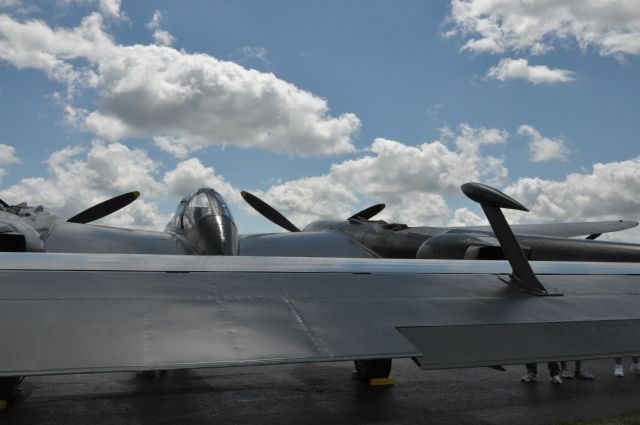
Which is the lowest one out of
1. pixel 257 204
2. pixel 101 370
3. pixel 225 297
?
pixel 101 370

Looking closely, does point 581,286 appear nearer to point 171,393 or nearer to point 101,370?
point 101,370

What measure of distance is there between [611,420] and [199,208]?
32.1 feet

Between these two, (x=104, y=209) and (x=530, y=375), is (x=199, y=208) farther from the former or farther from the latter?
(x=530, y=375)

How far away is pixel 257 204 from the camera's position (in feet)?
71.6

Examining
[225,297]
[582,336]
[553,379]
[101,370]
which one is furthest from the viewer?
[553,379]

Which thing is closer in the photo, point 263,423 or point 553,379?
point 263,423

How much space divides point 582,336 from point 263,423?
13.9 ft

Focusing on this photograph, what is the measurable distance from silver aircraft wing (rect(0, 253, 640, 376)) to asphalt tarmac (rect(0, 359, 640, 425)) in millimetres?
2852

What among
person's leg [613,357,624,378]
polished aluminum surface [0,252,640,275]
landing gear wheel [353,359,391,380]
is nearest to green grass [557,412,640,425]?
polished aluminum surface [0,252,640,275]

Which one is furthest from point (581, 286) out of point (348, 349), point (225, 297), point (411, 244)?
point (411, 244)

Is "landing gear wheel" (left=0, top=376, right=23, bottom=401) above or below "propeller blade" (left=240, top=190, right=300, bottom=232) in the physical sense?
below

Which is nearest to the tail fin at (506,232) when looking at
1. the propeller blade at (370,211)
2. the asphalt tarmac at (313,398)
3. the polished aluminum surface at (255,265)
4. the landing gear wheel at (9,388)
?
the polished aluminum surface at (255,265)

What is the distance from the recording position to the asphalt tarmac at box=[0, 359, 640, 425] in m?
7.75

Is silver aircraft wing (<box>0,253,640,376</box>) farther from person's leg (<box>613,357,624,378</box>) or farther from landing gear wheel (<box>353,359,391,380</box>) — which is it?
person's leg (<box>613,357,624,378</box>)
